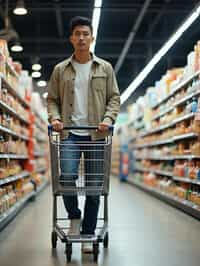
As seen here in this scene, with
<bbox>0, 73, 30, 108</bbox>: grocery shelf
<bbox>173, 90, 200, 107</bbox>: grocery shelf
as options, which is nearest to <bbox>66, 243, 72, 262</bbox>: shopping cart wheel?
<bbox>0, 73, 30, 108</bbox>: grocery shelf

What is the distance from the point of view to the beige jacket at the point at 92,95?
13.1 feet

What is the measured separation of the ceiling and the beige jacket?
770 centimetres

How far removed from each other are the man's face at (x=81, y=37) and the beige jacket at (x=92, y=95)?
14 cm

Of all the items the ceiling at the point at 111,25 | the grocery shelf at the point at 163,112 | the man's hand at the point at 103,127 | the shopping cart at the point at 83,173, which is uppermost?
the ceiling at the point at 111,25

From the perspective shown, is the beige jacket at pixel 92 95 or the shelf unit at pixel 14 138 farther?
the shelf unit at pixel 14 138

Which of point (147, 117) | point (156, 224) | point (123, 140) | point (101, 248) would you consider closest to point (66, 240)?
point (101, 248)

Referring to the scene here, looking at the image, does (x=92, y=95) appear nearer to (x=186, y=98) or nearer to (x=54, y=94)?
A: (x=54, y=94)

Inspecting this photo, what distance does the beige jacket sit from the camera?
13.1 feet

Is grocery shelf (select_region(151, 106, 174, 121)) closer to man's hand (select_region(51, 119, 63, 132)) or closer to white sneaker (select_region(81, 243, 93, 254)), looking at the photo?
white sneaker (select_region(81, 243, 93, 254))

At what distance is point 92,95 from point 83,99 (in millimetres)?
79

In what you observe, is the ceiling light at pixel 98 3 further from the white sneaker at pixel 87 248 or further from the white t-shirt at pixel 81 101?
the white sneaker at pixel 87 248

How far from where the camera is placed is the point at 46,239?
4766 millimetres

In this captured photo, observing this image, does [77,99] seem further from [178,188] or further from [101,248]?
[178,188]

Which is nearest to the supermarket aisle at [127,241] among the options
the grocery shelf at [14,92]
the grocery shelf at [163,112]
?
the grocery shelf at [14,92]
